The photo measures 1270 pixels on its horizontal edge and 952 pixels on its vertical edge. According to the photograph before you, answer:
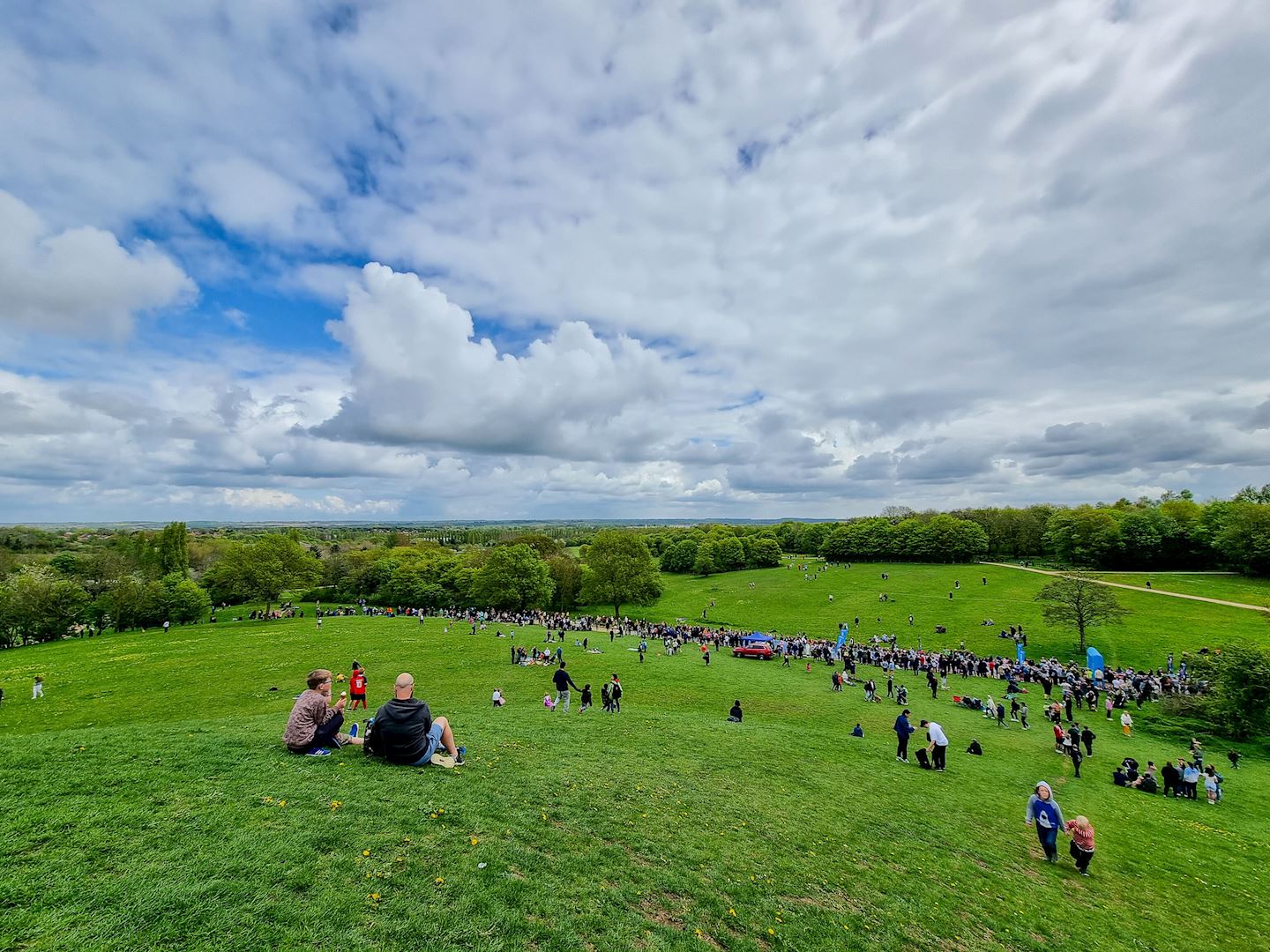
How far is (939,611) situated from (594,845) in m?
65.4

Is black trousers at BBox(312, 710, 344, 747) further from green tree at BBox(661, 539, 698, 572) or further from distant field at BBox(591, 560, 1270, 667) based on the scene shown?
green tree at BBox(661, 539, 698, 572)

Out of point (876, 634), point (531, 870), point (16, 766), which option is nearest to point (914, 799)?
point (531, 870)

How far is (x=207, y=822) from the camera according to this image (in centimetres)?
757

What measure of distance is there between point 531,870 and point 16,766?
881 cm

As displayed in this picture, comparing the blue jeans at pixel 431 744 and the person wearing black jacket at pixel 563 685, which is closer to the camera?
the blue jeans at pixel 431 744

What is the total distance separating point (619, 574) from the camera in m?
69.1

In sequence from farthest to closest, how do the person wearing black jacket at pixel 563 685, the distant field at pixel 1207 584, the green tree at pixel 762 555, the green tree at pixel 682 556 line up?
1. the green tree at pixel 682 556
2. the green tree at pixel 762 555
3. the distant field at pixel 1207 584
4. the person wearing black jacket at pixel 563 685

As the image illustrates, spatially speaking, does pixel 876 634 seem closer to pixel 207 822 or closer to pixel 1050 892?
pixel 1050 892

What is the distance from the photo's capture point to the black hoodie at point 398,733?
10227 millimetres

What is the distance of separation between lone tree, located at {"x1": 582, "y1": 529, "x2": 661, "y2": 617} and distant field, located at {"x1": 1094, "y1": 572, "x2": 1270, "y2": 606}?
64.9m

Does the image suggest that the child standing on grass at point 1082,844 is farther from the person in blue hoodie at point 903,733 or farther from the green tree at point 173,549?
the green tree at point 173,549

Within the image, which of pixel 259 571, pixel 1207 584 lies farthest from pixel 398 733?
pixel 1207 584

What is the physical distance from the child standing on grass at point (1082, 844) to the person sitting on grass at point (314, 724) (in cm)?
1658

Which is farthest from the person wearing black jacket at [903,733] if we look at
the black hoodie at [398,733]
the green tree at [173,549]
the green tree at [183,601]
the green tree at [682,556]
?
the green tree at [173,549]
